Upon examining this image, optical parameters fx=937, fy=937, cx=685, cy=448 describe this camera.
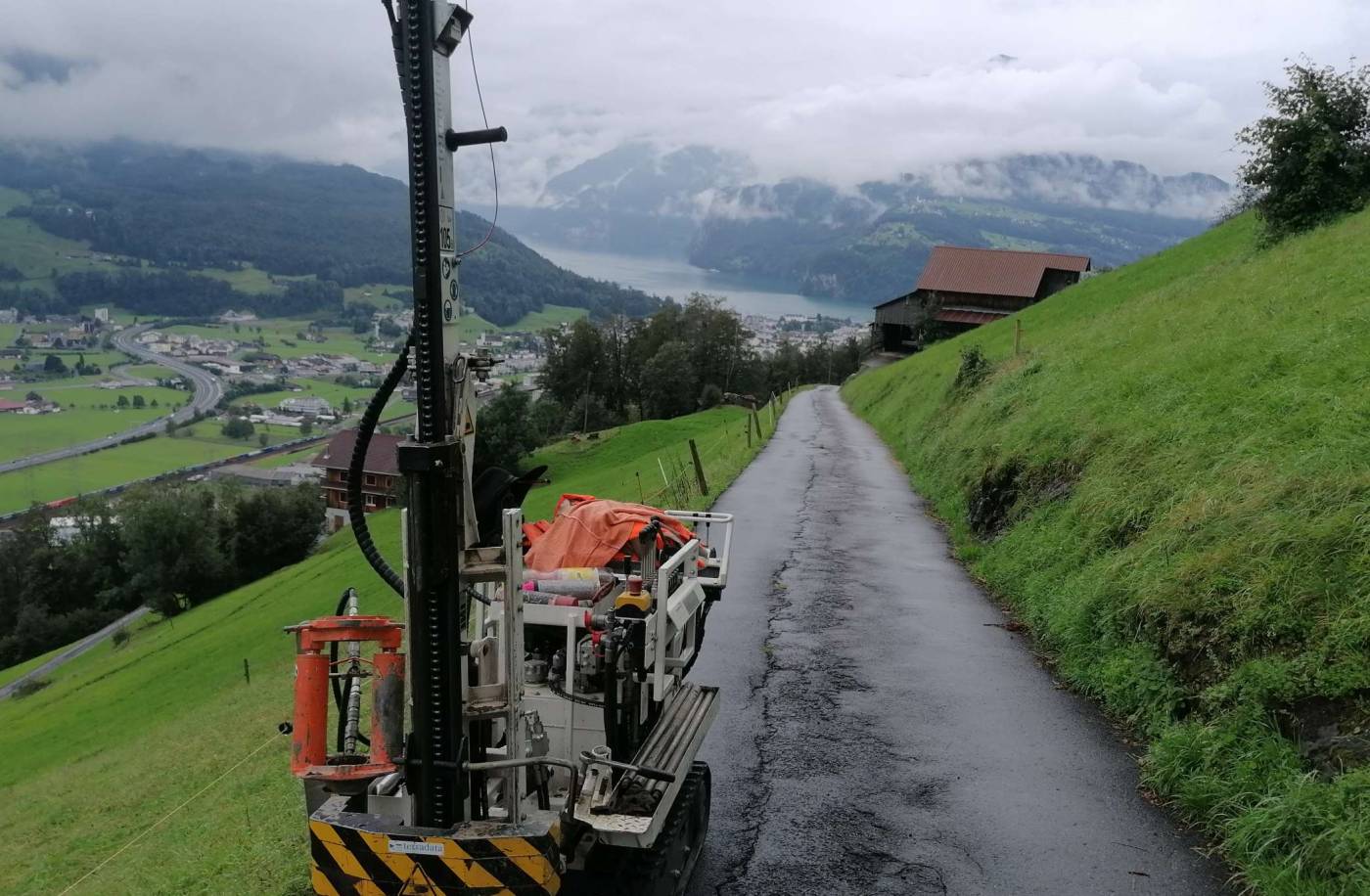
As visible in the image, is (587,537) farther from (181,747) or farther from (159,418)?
(159,418)

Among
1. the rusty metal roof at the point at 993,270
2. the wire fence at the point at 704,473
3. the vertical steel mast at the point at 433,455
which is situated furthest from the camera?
the rusty metal roof at the point at 993,270

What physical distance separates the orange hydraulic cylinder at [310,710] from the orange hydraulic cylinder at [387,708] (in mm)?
245

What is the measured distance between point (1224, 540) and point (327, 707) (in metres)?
7.94

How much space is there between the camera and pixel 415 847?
4074 mm

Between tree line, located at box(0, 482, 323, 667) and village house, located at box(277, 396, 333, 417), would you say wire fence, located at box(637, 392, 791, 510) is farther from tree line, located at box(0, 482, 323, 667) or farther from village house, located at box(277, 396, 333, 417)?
village house, located at box(277, 396, 333, 417)

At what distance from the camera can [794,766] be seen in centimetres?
819

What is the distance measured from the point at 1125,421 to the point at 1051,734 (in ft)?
22.0

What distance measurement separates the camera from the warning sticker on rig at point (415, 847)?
13.3 ft

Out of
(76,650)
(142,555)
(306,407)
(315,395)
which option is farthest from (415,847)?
(315,395)

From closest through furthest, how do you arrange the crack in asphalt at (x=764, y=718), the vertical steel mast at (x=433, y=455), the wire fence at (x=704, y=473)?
the vertical steel mast at (x=433, y=455) < the crack in asphalt at (x=764, y=718) < the wire fence at (x=704, y=473)

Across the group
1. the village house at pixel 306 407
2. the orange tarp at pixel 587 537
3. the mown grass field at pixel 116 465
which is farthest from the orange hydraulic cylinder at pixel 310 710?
the village house at pixel 306 407

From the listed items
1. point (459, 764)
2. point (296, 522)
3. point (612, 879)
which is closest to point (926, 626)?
point (612, 879)

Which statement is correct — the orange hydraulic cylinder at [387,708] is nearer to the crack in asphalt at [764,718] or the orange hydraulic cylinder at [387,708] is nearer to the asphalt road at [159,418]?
the crack in asphalt at [764,718]

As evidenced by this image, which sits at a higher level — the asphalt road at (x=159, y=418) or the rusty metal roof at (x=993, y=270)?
the rusty metal roof at (x=993, y=270)
